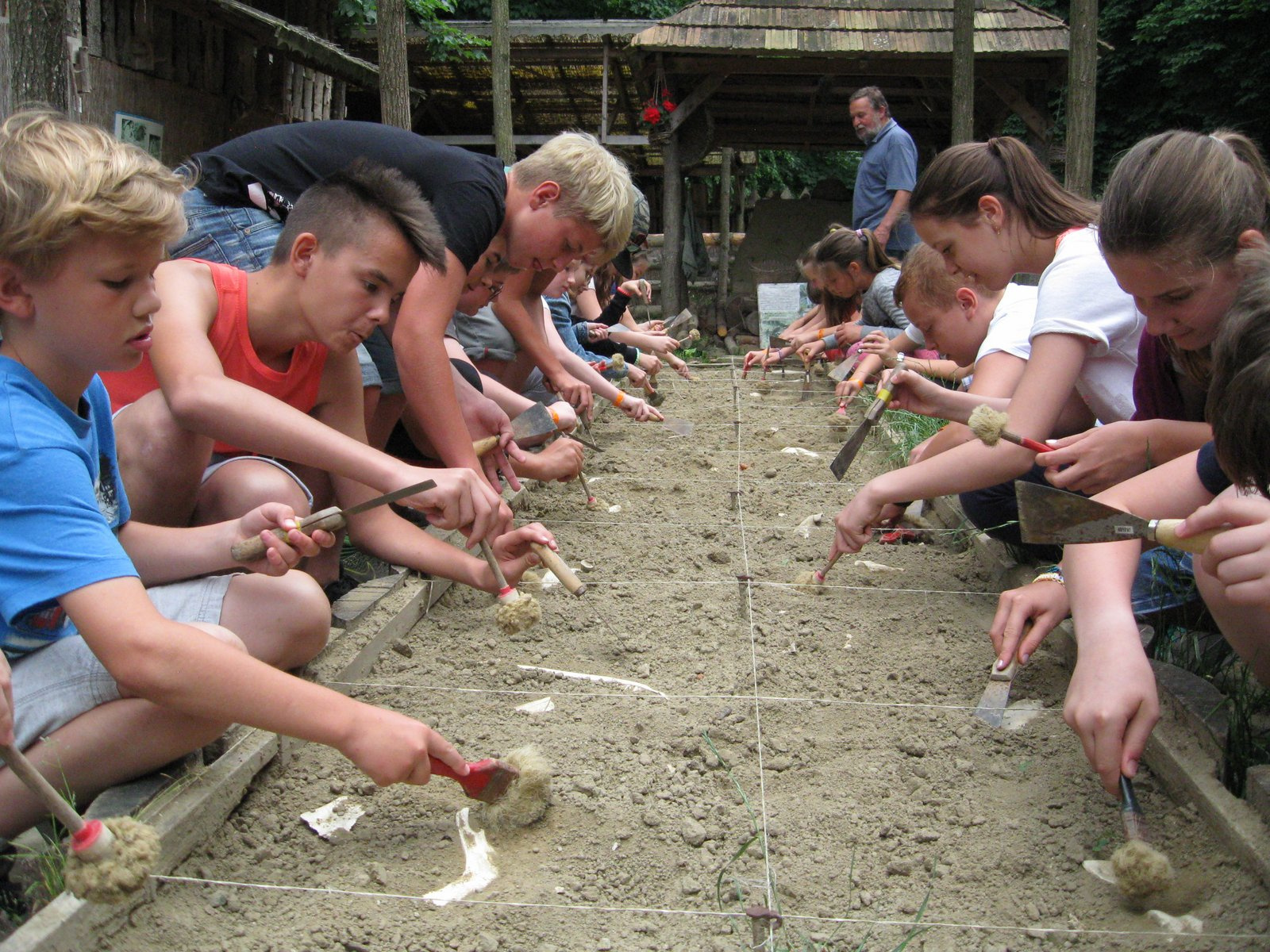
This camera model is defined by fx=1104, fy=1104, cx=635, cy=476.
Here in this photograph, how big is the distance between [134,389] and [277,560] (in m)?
0.89

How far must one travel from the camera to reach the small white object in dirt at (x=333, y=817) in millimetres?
1820

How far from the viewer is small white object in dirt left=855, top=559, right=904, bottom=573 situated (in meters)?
3.30

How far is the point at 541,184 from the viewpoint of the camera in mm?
3055

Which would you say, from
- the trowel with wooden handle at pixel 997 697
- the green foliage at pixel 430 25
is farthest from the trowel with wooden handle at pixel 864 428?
the green foliage at pixel 430 25

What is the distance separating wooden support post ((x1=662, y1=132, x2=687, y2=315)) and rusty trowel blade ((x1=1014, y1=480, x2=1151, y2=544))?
32.5 ft

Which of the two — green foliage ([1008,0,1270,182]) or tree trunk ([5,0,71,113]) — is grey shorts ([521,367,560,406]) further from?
green foliage ([1008,0,1270,182])

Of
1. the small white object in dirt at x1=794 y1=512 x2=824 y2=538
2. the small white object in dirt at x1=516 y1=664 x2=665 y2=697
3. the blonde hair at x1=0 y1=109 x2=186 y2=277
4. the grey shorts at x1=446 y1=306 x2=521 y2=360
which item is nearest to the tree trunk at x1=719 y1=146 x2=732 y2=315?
the grey shorts at x1=446 y1=306 x2=521 y2=360

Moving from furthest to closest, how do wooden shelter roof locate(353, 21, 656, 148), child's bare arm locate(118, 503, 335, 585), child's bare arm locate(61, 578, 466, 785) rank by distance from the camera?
1. wooden shelter roof locate(353, 21, 656, 148)
2. child's bare arm locate(118, 503, 335, 585)
3. child's bare arm locate(61, 578, 466, 785)

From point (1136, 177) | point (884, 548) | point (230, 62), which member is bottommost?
point (884, 548)

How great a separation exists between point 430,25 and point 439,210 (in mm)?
8876

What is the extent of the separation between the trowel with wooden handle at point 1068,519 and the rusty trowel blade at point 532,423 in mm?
1977

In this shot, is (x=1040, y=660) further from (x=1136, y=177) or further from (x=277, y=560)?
(x=277, y=560)

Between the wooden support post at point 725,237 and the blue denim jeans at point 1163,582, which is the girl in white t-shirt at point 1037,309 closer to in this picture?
the blue denim jeans at point 1163,582

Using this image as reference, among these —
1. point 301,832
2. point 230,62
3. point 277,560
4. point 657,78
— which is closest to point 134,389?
point 277,560
